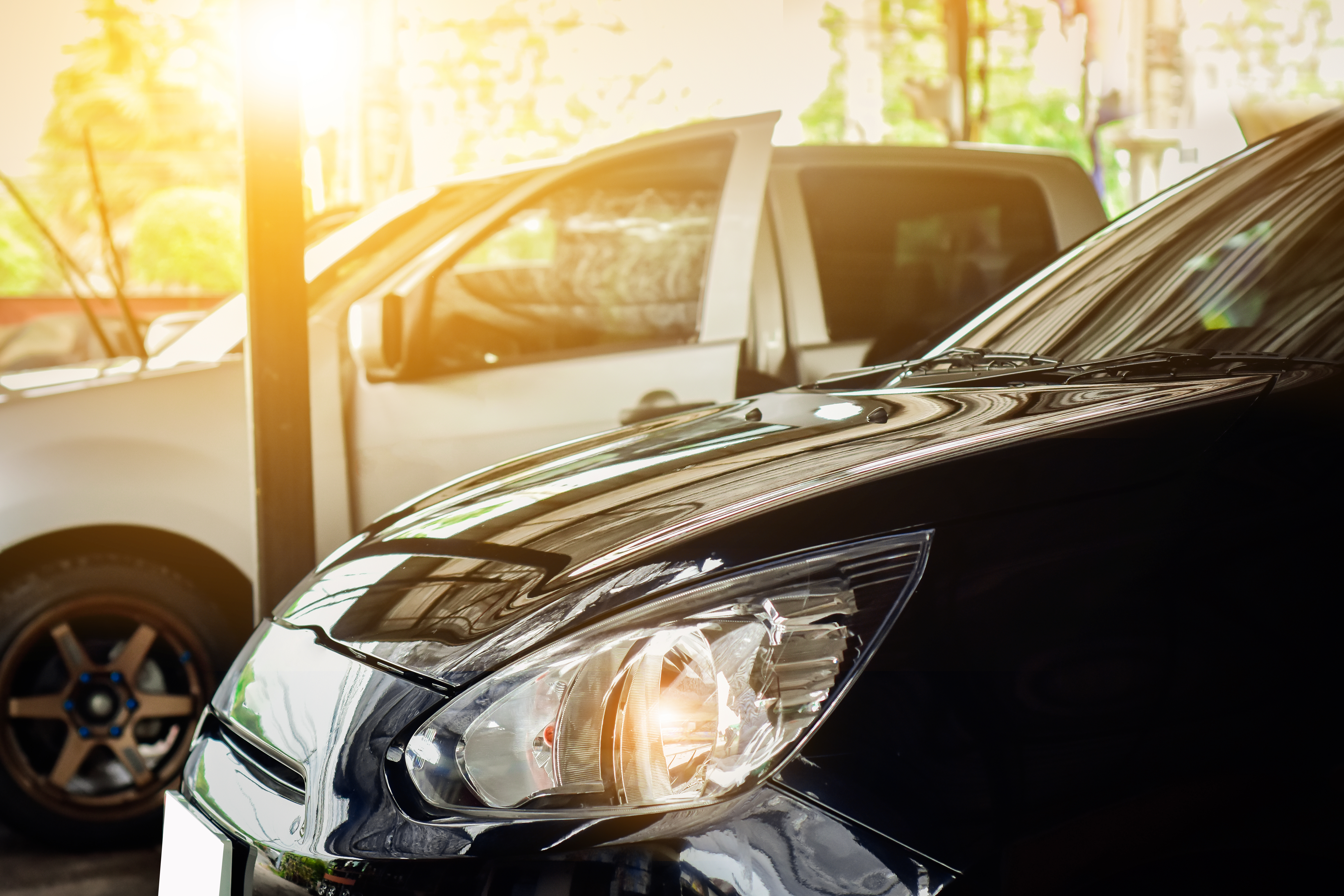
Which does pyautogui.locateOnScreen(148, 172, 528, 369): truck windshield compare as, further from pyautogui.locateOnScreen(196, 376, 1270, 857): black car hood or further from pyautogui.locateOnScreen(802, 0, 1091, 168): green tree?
pyautogui.locateOnScreen(802, 0, 1091, 168): green tree

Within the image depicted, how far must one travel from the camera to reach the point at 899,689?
1247 millimetres

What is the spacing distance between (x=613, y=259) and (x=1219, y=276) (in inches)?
84.6

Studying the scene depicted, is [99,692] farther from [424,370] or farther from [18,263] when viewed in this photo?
[18,263]

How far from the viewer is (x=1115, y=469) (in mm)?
1370

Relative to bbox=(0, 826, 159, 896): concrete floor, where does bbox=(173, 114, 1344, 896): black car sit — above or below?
above

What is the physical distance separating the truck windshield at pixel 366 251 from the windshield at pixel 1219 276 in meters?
1.79

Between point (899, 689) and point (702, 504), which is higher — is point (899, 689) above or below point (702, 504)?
below

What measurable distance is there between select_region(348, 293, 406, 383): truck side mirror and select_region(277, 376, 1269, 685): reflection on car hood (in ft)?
4.16

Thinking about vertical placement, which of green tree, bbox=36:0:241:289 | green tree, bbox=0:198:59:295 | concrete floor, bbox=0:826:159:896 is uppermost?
green tree, bbox=36:0:241:289

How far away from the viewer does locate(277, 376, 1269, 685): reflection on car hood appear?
1377 millimetres

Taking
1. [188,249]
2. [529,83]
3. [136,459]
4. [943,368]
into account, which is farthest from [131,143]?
[943,368]

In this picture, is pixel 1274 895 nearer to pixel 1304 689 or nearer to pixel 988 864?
pixel 1304 689

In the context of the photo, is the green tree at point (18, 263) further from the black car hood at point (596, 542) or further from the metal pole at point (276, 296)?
the black car hood at point (596, 542)

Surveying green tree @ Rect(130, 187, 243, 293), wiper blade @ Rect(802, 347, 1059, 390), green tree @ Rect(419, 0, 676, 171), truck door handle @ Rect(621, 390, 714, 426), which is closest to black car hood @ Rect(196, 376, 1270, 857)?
wiper blade @ Rect(802, 347, 1059, 390)
